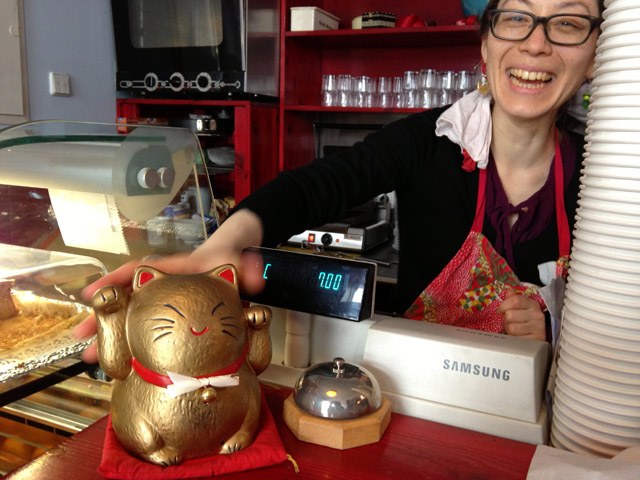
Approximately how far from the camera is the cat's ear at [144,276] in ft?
1.69

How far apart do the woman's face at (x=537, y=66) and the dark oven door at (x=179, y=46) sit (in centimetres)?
141

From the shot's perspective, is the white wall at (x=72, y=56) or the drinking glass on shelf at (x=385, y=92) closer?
the white wall at (x=72, y=56)

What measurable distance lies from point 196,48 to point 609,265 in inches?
86.7

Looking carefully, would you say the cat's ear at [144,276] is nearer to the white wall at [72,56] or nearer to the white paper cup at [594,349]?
the white paper cup at [594,349]

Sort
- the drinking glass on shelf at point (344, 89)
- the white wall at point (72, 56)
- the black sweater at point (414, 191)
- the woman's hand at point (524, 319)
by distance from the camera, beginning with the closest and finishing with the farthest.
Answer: the woman's hand at point (524, 319) < the black sweater at point (414, 191) < the white wall at point (72, 56) < the drinking glass on shelf at point (344, 89)

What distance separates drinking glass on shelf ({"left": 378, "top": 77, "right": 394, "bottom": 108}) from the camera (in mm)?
2416

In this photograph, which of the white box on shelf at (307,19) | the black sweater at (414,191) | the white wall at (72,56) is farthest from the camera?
the white box on shelf at (307,19)

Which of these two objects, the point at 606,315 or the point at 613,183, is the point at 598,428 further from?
the point at 613,183

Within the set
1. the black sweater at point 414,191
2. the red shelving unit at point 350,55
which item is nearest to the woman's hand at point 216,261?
the black sweater at point 414,191

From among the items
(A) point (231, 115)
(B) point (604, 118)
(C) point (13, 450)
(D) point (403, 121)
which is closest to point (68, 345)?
(C) point (13, 450)

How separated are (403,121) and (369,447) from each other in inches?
35.3

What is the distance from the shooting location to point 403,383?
26.0 inches

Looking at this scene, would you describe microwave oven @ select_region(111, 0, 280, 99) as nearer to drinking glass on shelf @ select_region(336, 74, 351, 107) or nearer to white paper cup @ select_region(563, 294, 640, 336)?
drinking glass on shelf @ select_region(336, 74, 351, 107)

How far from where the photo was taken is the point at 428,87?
227 cm
